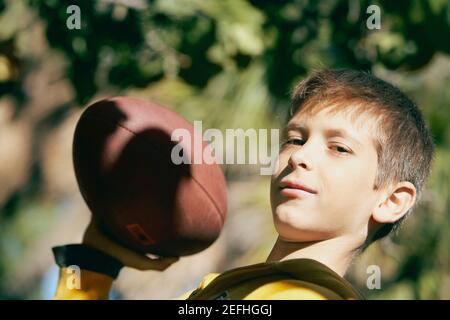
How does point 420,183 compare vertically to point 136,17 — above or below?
below

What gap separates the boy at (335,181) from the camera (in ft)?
6.68

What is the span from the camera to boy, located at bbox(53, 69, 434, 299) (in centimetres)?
204

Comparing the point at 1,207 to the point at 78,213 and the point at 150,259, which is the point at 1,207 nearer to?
the point at 78,213

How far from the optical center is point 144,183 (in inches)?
107

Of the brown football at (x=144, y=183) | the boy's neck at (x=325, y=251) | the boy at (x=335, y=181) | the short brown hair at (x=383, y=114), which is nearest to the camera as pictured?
the boy at (x=335, y=181)

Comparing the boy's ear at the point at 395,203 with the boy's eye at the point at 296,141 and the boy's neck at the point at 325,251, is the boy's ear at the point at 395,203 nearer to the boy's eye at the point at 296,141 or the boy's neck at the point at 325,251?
the boy's neck at the point at 325,251

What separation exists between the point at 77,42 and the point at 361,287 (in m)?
2.63

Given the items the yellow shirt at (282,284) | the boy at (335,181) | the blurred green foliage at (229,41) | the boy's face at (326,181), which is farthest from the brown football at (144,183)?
the blurred green foliage at (229,41)

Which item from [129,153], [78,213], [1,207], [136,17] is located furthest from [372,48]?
[1,207]

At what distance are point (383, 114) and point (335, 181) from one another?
267mm

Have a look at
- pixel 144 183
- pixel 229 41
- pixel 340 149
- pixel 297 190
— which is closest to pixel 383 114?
pixel 340 149

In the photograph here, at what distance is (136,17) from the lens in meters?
4.43

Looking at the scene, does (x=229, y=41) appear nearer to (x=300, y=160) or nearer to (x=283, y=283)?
(x=300, y=160)

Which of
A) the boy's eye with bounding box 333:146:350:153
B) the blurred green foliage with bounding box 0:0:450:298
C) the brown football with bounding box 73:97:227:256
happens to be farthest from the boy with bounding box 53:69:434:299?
the blurred green foliage with bounding box 0:0:450:298
